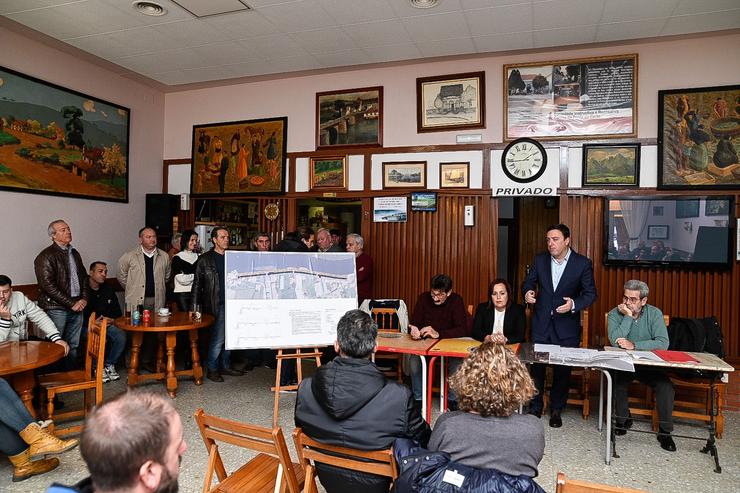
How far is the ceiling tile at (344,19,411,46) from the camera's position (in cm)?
526

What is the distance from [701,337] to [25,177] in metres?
7.16

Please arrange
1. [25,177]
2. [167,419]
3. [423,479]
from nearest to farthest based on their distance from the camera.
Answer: [167,419]
[423,479]
[25,177]

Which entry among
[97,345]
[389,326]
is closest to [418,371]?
[389,326]

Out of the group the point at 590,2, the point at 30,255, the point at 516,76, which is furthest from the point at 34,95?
the point at 590,2

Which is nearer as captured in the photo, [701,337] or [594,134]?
[701,337]

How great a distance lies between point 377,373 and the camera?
2365mm

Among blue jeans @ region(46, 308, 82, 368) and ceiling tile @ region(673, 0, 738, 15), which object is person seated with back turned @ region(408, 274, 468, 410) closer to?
ceiling tile @ region(673, 0, 738, 15)

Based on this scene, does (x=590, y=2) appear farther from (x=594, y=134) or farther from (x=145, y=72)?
(x=145, y=72)

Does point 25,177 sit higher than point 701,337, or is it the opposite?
point 25,177

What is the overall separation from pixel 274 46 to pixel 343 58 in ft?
2.83

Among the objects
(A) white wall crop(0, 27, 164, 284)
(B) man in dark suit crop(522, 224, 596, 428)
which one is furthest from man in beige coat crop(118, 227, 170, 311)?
(B) man in dark suit crop(522, 224, 596, 428)

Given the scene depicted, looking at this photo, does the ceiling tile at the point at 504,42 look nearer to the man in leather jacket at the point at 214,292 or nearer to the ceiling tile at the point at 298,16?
the ceiling tile at the point at 298,16

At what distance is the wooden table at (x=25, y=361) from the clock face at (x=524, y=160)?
16.0 feet

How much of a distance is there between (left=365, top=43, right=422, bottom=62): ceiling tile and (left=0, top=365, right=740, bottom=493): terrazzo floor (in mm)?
4078
